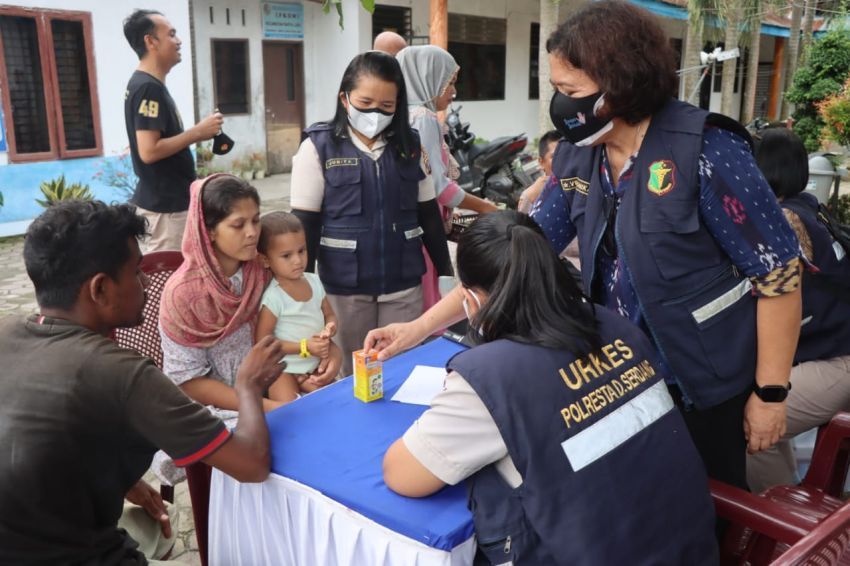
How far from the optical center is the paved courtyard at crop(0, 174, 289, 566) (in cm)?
270

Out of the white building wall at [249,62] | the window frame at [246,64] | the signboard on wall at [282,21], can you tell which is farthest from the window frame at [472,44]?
the window frame at [246,64]

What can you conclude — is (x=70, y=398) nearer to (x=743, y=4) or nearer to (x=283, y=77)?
(x=283, y=77)

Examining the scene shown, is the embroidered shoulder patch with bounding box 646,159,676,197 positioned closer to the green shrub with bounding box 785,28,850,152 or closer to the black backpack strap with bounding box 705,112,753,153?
the black backpack strap with bounding box 705,112,753,153

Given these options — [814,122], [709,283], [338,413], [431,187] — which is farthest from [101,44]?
[814,122]

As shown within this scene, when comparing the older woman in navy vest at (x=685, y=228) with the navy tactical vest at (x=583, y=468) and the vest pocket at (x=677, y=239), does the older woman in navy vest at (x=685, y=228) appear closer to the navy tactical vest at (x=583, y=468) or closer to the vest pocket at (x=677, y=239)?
the vest pocket at (x=677, y=239)

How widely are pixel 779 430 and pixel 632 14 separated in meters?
1.13

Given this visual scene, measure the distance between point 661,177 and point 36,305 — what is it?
129 inches

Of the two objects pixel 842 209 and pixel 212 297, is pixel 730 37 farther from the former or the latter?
pixel 212 297

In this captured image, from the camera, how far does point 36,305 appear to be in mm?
3730

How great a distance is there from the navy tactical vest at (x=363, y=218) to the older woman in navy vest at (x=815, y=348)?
1399mm

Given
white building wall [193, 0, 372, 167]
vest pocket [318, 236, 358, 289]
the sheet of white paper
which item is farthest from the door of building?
the sheet of white paper

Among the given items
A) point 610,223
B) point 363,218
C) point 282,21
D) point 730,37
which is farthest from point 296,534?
point 730,37

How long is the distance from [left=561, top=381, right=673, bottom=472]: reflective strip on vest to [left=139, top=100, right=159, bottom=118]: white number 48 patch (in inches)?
115

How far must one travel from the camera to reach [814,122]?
10133mm
